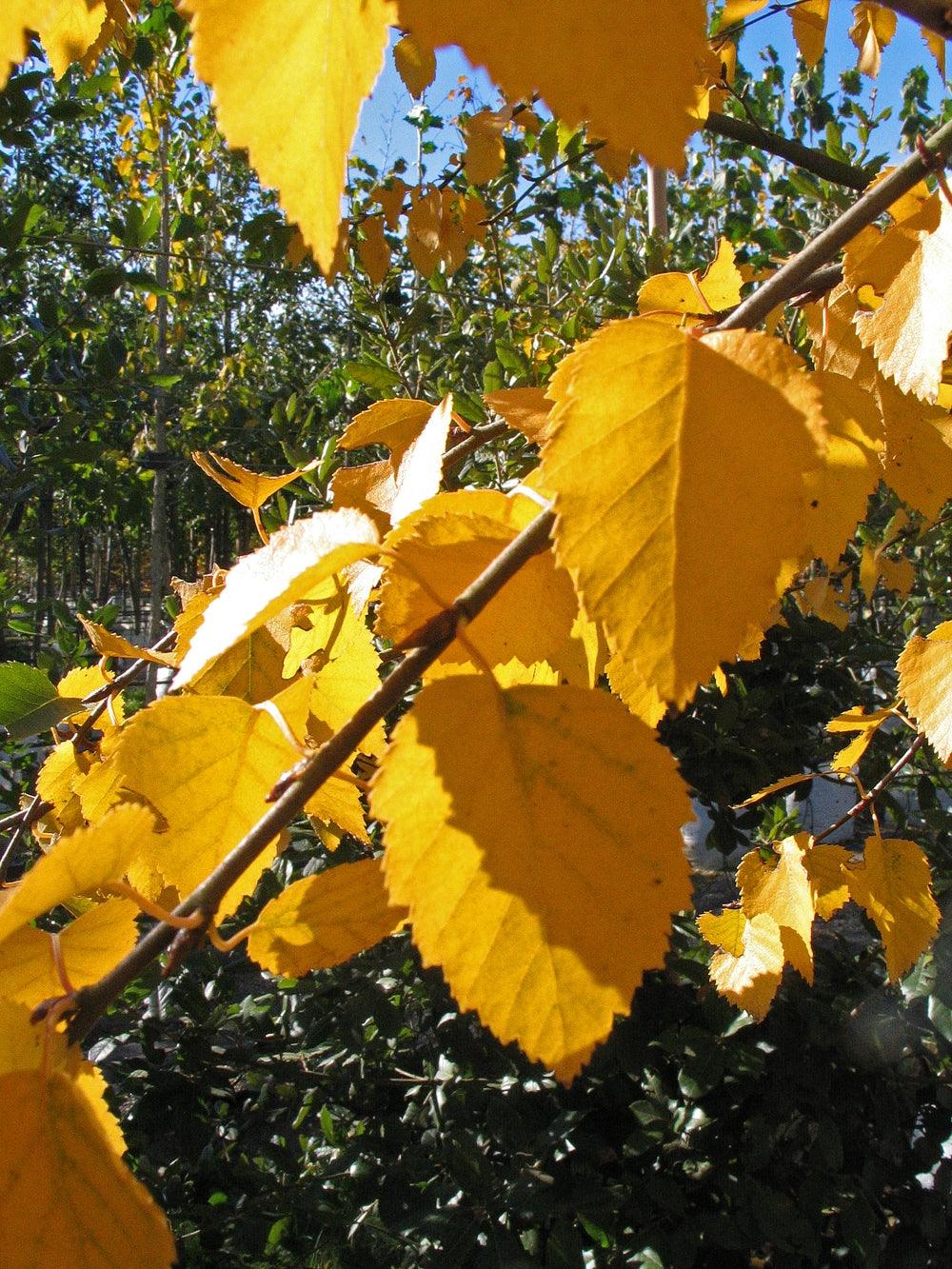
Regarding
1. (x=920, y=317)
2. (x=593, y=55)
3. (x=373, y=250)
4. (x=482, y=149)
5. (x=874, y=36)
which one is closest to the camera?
(x=593, y=55)

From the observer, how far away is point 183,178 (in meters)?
3.52

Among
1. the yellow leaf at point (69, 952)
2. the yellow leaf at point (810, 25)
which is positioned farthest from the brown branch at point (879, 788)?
the yellow leaf at point (810, 25)

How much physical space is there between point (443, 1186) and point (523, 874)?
130 centimetres

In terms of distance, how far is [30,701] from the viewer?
0.76 meters

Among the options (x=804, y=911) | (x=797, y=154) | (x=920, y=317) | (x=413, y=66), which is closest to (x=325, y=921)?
(x=920, y=317)

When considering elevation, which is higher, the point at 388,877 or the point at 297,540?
the point at 297,540

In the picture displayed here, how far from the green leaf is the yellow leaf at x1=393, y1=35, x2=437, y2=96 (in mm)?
686

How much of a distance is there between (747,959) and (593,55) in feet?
2.11

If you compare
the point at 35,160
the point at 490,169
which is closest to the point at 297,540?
the point at 490,169

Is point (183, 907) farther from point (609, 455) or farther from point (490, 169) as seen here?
point (490, 169)

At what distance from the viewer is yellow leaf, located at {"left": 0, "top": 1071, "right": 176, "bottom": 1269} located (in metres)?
0.24

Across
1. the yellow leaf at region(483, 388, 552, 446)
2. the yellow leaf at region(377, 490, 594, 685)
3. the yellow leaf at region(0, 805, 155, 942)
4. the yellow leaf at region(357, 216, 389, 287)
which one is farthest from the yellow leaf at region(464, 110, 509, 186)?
the yellow leaf at region(0, 805, 155, 942)

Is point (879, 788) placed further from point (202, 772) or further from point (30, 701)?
point (30, 701)

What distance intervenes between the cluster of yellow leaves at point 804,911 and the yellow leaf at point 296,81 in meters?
0.61
